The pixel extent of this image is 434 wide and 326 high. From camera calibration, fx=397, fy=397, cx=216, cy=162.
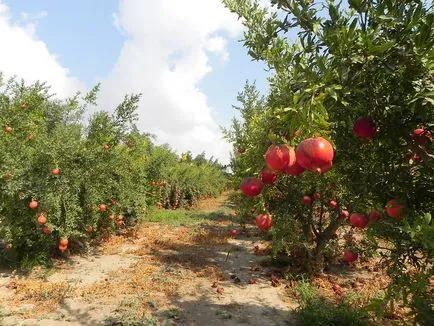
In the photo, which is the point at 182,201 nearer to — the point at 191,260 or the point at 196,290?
the point at 191,260

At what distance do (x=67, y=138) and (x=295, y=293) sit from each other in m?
5.92

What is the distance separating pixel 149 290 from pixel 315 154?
6.96 meters

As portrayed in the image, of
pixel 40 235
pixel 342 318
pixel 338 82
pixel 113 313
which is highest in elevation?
pixel 338 82

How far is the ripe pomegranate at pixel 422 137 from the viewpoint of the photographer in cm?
284

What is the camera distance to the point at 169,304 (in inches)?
290

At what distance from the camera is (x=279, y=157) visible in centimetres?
200

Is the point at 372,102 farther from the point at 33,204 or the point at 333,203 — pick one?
the point at 33,204

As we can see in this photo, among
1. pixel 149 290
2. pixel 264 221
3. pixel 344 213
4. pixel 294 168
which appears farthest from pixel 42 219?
pixel 294 168

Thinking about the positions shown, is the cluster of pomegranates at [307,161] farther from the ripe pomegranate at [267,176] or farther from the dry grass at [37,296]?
the dry grass at [37,296]

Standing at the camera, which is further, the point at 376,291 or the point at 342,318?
the point at 376,291

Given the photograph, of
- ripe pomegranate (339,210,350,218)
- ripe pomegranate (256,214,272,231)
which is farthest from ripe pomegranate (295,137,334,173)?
ripe pomegranate (339,210,350,218)

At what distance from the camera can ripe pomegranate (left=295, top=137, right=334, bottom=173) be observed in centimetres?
187

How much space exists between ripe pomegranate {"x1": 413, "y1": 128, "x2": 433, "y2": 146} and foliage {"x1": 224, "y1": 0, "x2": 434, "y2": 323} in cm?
2

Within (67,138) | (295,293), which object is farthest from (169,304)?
(67,138)
